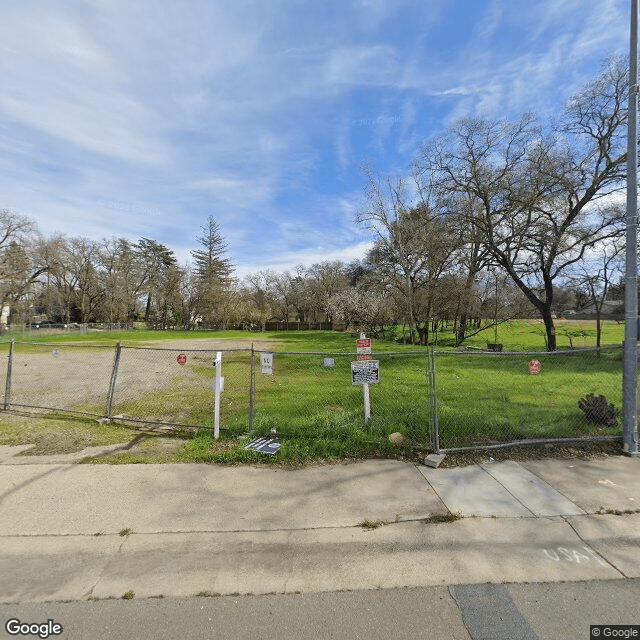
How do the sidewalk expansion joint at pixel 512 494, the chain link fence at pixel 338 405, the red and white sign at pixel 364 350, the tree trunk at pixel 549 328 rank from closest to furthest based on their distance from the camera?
the sidewalk expansion joint at pixel 512 494 → the chain link fence at pixel 338 405 → the red and white sign at pixel 364 350 → the tree trunk at pixel 549 328

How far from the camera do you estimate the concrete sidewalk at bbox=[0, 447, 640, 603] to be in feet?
9.42

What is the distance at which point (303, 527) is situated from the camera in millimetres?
3557

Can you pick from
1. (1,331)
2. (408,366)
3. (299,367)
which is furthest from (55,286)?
(408,366)

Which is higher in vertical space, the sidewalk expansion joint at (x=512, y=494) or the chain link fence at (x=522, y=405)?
the chain link fence at (x=522, y=405)

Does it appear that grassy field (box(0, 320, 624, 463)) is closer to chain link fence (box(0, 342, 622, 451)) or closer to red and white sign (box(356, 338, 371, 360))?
chain link fence (box(0, 342, 622, 451))

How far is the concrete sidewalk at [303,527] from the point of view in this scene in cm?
287

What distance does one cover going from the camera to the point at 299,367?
15102 millimetres

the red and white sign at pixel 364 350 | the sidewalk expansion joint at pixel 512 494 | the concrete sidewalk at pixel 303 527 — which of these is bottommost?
the concrete sidewalk at pixel 303 527

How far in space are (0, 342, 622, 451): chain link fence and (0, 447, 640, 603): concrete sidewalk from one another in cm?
120

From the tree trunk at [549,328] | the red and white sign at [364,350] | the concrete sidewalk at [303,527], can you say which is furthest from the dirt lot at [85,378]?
the tree trunk at [549,328]

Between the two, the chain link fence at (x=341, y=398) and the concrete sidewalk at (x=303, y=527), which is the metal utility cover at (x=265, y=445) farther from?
the concrete sidewalk at (x=303, y=527)

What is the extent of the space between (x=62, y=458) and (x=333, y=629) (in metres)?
4.93

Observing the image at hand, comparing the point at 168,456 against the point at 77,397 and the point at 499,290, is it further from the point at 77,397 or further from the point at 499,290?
the point at 499,290

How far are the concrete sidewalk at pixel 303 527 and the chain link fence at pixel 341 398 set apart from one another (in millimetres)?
1204
